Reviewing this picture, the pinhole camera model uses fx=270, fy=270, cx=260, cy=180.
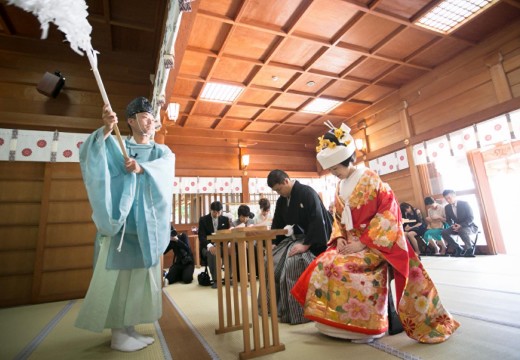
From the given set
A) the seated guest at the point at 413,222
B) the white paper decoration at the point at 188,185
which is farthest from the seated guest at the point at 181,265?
the seated guest at the point at 413,222

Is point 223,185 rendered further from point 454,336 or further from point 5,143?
point 454,336

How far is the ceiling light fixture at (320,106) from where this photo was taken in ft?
25.1

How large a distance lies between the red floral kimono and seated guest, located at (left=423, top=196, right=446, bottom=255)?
5127mm

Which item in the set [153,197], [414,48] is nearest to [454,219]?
[414,48]

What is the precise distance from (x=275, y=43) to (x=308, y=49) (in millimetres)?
713

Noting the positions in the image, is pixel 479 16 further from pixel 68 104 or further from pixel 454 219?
pixel 68 104

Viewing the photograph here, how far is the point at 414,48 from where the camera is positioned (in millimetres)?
5641

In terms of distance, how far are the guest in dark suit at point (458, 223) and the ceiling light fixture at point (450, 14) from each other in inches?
133

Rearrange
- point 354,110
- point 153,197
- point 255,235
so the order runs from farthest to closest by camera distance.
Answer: point 354,110, point 153,197, point 255,235

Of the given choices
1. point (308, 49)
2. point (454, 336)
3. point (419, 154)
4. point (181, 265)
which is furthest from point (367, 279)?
point (419, 154)

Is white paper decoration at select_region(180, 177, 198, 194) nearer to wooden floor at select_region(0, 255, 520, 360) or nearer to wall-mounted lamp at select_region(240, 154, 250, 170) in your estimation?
wall-mounted lamp at select_region(240, 154, 250, 170)

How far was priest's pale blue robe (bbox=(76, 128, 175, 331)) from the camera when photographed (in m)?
1.84

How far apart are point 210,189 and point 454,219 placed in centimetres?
647

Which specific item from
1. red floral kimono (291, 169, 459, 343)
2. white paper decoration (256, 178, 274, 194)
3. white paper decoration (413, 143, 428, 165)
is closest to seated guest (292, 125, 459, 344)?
red floral kimono (291, 169, 459, 343)
